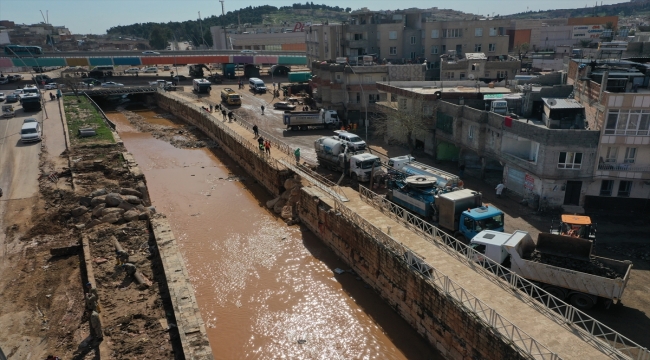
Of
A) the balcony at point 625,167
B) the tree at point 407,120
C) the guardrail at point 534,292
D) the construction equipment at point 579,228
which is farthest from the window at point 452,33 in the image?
the construction equipment at point 579,228

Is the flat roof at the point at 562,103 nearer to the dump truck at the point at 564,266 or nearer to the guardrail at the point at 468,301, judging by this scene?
the dump truck at the point at 564,266

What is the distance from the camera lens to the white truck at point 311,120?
4594 cm

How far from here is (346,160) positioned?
30.9 m

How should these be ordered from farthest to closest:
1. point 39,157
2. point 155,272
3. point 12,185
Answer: point 39,157 < point 12,185 < point 155,272

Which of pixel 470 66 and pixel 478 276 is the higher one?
pixel 470 66

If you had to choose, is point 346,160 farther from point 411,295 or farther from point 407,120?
point 411,295

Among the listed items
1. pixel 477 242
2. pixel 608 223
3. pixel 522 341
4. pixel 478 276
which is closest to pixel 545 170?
pixel 608 223

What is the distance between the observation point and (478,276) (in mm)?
16312

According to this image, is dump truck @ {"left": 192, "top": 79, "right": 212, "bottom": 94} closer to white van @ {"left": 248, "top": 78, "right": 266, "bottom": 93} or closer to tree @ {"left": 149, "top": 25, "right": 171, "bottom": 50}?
white van @ {"left": 248, "top": 78, "right": 266, "bottom": 93}

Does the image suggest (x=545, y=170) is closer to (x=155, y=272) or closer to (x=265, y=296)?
(x=265, y=296)

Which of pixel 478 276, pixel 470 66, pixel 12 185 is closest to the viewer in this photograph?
pixel 478 276

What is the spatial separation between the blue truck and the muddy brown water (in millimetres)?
5211

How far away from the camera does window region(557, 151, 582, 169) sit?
24.4m

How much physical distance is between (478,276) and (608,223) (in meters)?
12.2
